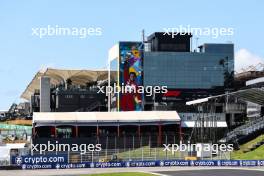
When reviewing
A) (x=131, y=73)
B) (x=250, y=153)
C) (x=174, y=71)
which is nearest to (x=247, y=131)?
(x=250, y=153)

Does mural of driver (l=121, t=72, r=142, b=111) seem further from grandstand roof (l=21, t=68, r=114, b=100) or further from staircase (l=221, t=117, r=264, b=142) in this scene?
staircase (l=221, t=117, r=264, b=142)

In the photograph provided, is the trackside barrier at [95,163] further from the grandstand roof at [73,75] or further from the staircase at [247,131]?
the grandstand roof at [73,75]

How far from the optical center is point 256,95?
8381 cm

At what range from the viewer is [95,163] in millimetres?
73375

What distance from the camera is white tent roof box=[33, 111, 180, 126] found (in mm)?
102512

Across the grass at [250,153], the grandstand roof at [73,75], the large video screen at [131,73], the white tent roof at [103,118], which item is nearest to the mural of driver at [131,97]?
the large video screen at [131,73]

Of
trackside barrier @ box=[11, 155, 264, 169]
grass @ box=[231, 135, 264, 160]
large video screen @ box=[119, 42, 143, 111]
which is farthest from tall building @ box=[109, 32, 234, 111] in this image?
trackside barrier @ box=[11, 155, 264, 169]

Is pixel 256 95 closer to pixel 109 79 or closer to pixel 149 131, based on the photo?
pixel 149 131

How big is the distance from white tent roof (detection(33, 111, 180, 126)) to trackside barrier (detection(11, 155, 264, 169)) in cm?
2831

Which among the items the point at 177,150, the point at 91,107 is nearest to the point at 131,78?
the point at 91,107

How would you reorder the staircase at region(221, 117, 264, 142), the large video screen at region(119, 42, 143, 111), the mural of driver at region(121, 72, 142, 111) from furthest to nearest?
the large video screen at region(119, 42, 143, 111) → the mural of driver at region(121, 72, 142, 111) → the staircase at region(221, 117, 264, 142)

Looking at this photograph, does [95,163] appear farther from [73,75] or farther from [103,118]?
[73,75]

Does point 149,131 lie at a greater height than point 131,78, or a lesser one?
lesser

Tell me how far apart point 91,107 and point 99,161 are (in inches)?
3081
